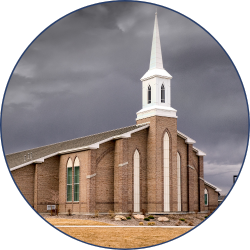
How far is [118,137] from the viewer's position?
35781 mm

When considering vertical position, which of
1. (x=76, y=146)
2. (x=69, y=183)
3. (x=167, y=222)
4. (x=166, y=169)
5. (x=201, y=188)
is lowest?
(x=167, y=222)

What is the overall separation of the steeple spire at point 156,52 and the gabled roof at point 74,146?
5.54m

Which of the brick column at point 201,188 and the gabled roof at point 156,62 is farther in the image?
the brick column at point 201,188

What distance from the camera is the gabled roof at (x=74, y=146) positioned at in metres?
35.8

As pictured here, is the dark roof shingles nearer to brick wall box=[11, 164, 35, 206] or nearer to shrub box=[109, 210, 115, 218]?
brick wall box=[11, 164, 35, 206]

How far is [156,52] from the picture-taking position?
2972cm

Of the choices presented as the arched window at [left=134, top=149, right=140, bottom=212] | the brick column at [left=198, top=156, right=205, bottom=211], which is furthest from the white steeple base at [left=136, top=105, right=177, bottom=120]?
the brick column at [left=198, top=156, right=205, bottom=211]

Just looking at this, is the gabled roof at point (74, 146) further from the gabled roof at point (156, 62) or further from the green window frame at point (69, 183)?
the gabled roof at point (156, 62)

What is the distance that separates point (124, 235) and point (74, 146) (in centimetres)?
1657

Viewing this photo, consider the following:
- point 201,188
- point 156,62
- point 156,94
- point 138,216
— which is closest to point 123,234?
point 138,216

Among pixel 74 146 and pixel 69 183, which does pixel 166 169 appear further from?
pixel 69 183

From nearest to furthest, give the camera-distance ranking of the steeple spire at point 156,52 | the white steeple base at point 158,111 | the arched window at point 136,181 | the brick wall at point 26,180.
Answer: the steeple spire at point 156,52
the white steeple base at point 158,111
the arched window at point 136,181
the brick wall at point 26,180

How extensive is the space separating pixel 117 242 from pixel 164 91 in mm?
16641

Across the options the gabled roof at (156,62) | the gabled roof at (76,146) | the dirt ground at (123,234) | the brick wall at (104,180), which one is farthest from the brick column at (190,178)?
the gabled roof at (156,62)
